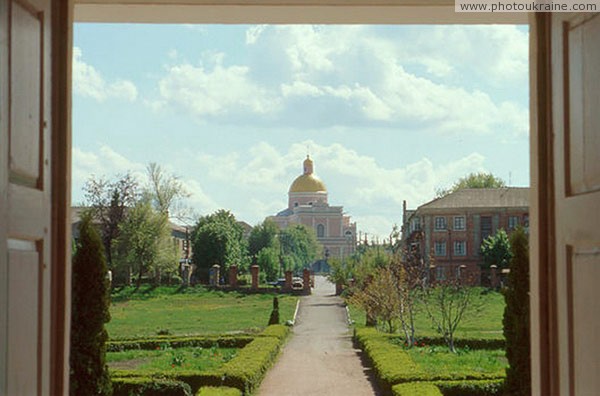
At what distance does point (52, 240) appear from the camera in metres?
2.21

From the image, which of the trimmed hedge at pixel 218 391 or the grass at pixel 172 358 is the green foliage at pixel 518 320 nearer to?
the trimmed hedge at pixel 218 391

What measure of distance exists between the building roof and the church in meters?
40.6

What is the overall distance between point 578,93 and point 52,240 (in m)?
1.34

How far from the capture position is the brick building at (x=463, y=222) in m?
36.6

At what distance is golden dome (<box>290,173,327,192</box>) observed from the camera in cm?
7869

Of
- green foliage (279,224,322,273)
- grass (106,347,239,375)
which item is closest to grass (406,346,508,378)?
grass (106,347,239,375)

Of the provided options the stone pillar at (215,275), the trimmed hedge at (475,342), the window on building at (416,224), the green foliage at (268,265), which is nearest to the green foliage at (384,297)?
the trimmed hedge at (475,342)

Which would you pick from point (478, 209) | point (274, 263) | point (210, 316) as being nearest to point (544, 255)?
point (210, 316)

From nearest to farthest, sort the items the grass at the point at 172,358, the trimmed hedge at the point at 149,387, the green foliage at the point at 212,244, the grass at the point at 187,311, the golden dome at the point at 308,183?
the trimmed hedge at the point at 149,387 < the grass at the point at 172,358 < the grass at the point at 187,311 < the green foliage at the point at 212,244 < the golden dome at the point at 308,183

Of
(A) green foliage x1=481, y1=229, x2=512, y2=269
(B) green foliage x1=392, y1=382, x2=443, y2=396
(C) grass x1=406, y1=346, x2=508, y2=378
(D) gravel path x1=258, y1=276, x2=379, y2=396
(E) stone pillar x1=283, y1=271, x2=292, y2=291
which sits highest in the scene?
(A) green foliage x1=481, y1=229, x2=512, y2=269

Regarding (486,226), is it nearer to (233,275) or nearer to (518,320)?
Answer: (233,275)

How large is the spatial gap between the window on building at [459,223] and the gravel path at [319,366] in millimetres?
12052

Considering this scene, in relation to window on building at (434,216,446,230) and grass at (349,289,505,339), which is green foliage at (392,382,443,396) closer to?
grass at (349,289,505,339)

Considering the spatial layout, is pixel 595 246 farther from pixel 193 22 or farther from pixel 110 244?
pixel 110 244
